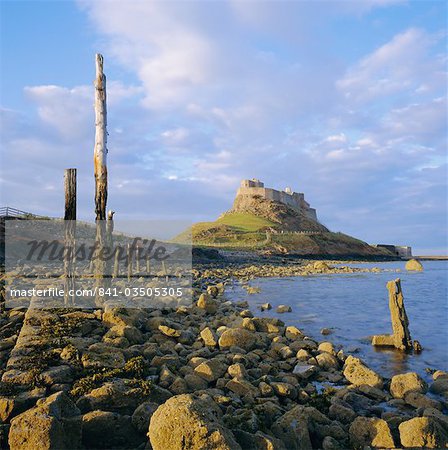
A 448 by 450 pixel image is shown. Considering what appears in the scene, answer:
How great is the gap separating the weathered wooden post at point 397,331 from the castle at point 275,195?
5306 inches

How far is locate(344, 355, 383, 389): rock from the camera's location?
921cm

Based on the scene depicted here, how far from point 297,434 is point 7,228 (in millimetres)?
41299

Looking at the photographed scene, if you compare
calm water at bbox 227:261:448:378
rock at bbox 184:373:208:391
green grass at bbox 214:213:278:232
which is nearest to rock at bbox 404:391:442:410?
calm water at bbox 227:261:448:378

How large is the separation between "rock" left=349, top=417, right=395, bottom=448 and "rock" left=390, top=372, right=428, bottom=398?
2.96 m

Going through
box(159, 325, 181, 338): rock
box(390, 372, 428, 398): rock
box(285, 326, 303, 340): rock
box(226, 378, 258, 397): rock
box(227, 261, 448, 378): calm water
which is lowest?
box(227, 261, 448, 378): calm water

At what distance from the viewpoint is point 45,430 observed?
4.75 meters

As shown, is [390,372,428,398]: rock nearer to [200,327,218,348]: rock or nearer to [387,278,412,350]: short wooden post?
[200,327,218,348]: rock

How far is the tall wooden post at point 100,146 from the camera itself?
13117 mm

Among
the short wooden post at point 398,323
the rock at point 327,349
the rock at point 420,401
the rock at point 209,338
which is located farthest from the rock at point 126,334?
the short wooden post at point 398,323

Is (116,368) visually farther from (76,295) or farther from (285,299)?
(285,299)

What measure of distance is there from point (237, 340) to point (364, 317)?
12.3 m

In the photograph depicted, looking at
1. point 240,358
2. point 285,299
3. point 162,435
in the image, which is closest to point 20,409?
point 162,435

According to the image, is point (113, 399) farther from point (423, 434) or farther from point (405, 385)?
point (405, 385)

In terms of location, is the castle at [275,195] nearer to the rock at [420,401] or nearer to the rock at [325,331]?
the rock at [325,331]
